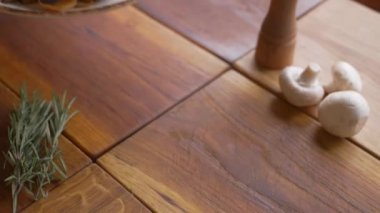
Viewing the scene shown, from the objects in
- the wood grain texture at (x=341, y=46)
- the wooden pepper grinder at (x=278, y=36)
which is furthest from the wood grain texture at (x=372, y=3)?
the wooden pepper grinder at (x=278, y=36)

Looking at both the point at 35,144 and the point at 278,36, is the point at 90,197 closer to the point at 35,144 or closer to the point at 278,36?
the point at 35,144

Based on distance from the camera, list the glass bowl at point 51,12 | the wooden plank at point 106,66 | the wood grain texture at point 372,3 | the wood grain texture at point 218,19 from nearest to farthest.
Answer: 1. the glass bowl at point 51,12
2. the wooden plank at point 106,66
3. the wood grain texture at point 218,19
4. the wood grain texture at point 372,3

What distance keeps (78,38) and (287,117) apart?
0.39m

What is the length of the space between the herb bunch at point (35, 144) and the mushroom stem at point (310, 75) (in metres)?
0.35

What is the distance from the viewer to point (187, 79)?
830 mm

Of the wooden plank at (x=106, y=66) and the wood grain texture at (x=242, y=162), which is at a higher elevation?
the wooden plank at (x=106, y=66)

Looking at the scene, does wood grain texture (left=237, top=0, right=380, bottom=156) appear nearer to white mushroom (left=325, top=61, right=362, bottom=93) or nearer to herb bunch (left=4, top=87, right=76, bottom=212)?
white mushroom (left=325, top=61, right=362, bottom=93)

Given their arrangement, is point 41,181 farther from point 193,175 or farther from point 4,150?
point 193,175

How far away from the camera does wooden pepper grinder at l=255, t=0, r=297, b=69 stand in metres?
0.80

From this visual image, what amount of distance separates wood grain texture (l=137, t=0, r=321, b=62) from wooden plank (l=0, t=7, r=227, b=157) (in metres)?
0.02

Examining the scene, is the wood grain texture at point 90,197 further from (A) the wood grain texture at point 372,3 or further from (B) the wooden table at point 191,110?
(A) the wood grain texture at point 372,3

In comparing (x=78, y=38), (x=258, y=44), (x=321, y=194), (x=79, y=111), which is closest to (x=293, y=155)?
(x=321, y=194)

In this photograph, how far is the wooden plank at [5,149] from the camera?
0.65m

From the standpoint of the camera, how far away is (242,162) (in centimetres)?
71
